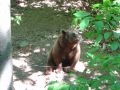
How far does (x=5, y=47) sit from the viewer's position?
9.58ft

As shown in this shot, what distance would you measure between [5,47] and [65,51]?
3.66m

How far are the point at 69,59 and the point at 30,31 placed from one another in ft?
7.66

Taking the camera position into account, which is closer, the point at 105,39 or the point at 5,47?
the point at 105,39

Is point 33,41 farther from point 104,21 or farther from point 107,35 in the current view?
point 107,35

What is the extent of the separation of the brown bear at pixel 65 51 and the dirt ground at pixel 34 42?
30 cm

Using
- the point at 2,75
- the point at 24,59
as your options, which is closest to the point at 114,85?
the point at 2,75

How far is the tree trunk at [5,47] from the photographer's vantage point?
2775 mm

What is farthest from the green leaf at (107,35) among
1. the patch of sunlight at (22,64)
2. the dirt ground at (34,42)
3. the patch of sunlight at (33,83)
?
the patch of sunlight at (22,64)

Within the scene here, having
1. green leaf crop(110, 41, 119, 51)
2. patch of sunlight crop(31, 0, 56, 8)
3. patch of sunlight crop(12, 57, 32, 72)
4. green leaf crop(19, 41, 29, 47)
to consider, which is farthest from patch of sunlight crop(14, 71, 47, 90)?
patch of sunlight crop(31, 0, 56, 8)

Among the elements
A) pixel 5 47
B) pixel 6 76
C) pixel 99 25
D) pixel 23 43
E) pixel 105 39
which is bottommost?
pixel 23 43

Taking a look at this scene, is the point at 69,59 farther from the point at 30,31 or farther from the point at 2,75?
the point at 2,75

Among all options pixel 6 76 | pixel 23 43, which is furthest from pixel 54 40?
pixel 6 76

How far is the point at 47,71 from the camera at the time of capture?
6508mm

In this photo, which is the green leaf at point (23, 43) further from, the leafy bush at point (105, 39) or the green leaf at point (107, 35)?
the green leaf at point (107, 35)
